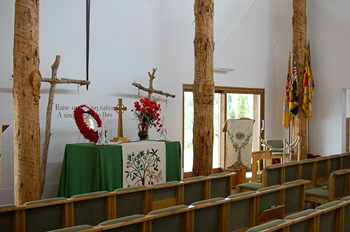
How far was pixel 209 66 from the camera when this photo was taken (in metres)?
6.43

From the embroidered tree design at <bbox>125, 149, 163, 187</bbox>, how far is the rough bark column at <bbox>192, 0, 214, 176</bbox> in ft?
2.85

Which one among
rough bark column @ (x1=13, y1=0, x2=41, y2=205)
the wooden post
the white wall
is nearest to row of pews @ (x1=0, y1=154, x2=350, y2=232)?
rough bark column @ (x1=13, y1=0, x2=41, y2=205)

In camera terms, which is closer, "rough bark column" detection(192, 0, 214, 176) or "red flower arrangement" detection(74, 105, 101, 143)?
"red flower arrangement" detection(74, 105, 101, 143)

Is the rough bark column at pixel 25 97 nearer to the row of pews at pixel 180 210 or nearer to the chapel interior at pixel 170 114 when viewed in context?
the chapel interior at pixel 170 114

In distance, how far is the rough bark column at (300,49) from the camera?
28.6 ft

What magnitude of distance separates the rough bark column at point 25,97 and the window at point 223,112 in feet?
11.9

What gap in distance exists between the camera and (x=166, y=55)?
7625 millimetres

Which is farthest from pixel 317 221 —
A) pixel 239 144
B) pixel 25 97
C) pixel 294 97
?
pixel 294 97

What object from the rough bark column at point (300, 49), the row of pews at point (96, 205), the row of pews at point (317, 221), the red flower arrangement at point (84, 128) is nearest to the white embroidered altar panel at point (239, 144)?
the rough bark column at point (300, 49)

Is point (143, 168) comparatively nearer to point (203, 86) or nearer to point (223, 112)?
point (203, 86)

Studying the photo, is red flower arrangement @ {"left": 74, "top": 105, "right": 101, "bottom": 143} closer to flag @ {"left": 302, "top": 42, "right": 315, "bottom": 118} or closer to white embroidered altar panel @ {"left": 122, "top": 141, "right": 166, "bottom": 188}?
white embroidered altar panel @ {"left": 122, "top": 141, "right": 166, "bottom": 188}

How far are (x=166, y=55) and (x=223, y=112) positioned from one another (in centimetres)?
192

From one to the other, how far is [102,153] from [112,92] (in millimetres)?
1995

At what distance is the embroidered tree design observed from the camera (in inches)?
214
